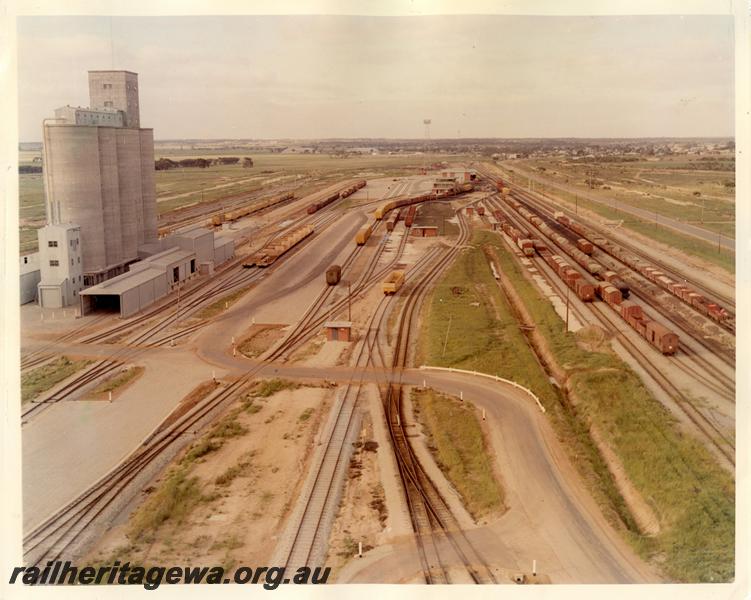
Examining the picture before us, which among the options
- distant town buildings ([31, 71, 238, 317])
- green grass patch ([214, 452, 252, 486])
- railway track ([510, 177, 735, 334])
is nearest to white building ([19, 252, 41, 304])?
distant town buildings ([31, 71, 238, 317])

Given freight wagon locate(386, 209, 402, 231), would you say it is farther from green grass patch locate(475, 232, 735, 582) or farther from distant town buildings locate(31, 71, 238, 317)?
green grass patch locate(475, 232, 735, 582)

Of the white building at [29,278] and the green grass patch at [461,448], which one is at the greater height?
the white building at [29,278]

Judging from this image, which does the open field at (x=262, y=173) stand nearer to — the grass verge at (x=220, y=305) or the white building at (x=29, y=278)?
the white building at (x=29, y=278)

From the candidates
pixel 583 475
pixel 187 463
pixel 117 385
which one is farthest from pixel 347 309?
pixel 583 475

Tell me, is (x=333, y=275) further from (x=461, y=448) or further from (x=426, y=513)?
(x=426, y=513)

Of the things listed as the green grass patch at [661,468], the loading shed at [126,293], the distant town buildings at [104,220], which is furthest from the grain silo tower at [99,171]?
the green grass patch at [661,468]

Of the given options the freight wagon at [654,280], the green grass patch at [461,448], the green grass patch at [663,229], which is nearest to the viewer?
the green grass patch at [461,448]

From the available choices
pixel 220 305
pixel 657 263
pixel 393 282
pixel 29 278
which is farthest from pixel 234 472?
pixel 657 263
